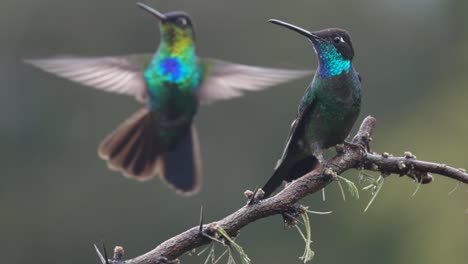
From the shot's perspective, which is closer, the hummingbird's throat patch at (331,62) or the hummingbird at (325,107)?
the hummingbird at (325,107)

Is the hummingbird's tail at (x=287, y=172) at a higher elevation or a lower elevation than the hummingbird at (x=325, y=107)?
lower

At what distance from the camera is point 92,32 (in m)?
19.4

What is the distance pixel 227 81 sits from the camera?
752 centimetres

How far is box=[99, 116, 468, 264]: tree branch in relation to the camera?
12.3 feet

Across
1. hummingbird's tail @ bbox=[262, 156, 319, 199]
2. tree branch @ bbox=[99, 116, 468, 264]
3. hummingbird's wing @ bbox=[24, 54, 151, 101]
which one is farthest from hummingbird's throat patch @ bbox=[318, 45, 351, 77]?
hummingbird's wing @ bbox=[24, 54, 151, 101]

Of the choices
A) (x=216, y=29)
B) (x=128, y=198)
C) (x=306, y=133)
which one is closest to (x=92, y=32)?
(x=216, y=29)

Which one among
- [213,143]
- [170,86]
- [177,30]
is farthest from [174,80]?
[213,143]

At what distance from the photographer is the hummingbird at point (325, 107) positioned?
5020 millimetres

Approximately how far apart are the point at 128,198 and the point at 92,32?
3.49m

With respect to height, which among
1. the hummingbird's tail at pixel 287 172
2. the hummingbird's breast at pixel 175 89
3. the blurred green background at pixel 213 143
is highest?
the hummingbird's tail at pixel 287 172

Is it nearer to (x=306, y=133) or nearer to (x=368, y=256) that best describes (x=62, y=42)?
(x=368, y=256)

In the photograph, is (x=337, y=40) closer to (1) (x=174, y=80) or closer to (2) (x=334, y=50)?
(2) (x=334, y=50)

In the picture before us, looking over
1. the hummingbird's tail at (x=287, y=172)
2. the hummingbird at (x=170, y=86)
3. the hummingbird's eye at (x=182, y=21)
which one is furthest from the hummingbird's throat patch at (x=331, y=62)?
the hummingbird's eye at (x=182, y=21)

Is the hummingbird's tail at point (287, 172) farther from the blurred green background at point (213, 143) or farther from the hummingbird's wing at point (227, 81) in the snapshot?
Answer: the blurred green background at point (213, 143)
